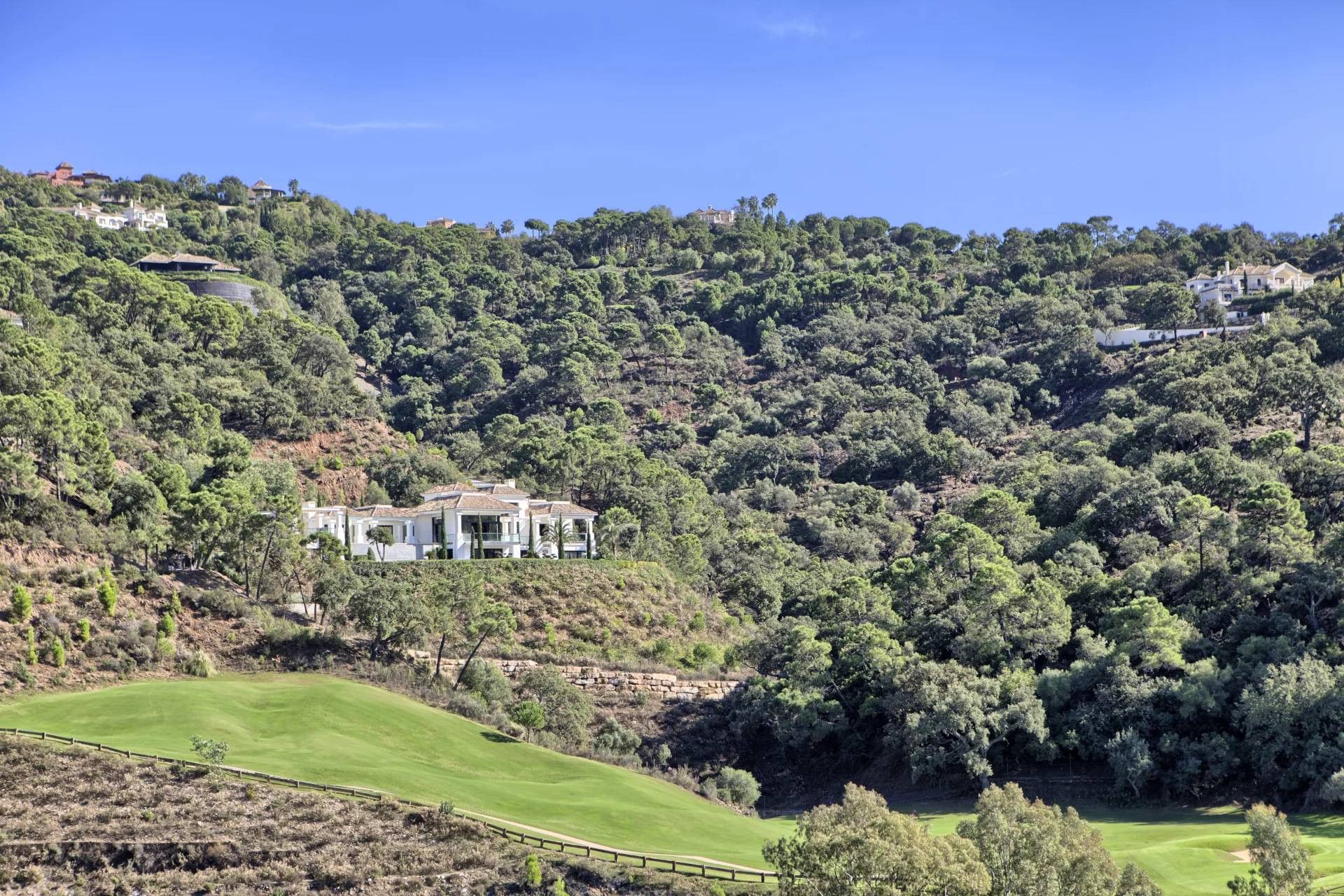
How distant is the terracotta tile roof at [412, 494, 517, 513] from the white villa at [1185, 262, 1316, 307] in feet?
247

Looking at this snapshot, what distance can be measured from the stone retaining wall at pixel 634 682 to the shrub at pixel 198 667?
485 inches

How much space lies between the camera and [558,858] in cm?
3494

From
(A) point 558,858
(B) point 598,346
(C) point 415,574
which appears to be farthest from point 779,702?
(B) point 598,346

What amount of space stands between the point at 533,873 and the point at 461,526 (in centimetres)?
3871

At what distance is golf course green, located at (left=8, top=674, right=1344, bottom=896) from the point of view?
38750mm

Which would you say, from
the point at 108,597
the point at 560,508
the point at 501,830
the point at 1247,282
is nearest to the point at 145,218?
the point at 560,508

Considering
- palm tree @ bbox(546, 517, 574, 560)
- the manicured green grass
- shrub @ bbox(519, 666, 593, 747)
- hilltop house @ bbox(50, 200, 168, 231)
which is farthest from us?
hilltop house @ bbox(50, 200, 168, 231)

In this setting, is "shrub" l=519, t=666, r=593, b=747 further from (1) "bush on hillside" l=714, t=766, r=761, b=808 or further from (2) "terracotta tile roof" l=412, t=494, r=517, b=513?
(2) "terracotta tile roof" l=412, t=494, r=517, b=513

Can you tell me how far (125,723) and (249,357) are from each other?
52488 millimetres

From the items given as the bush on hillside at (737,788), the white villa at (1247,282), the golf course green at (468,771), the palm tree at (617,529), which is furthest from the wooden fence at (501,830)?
the white villa at (1247,282)

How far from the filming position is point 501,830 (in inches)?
1433

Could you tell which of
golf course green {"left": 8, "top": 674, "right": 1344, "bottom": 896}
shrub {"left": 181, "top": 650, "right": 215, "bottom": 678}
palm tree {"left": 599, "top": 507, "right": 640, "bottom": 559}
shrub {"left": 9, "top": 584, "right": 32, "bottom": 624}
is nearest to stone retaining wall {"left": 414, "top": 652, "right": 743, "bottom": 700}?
golf course green {"left": 8, "top": 674, "right": 1344, "bottom": 896}

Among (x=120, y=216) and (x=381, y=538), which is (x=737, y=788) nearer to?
(x=381, y=538)

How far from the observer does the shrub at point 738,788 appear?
169 feet
